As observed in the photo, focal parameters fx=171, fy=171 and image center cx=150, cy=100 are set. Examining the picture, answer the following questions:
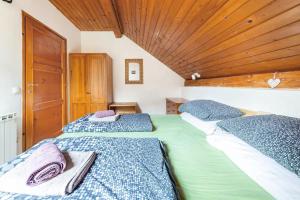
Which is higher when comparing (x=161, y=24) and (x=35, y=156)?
(x=161, y=24)

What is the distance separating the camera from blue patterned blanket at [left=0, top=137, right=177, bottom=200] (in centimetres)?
68

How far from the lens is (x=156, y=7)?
2.10 m

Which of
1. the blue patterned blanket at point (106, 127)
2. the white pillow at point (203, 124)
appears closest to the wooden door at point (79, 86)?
the blue patterned blanket at point (106, 127)

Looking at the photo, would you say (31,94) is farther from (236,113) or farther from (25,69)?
(236,113)

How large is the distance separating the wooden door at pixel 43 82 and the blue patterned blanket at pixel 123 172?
1.48 m

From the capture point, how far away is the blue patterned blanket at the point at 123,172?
682 millimetres

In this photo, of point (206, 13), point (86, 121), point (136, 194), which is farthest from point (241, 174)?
point (86, 121)

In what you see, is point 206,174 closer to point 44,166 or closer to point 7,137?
point 44,166

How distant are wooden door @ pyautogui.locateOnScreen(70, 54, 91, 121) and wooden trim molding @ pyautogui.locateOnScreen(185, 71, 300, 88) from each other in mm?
2442

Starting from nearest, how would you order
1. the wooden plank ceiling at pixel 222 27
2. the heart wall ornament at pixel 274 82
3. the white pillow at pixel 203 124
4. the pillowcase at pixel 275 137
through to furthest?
1. the pillowcase at pixel 275 137
2. the wooden plank ceiling at pixel 222 27
3. the heart wall ornament at pixel 274 82
4. the white pillow at pixel 203 124

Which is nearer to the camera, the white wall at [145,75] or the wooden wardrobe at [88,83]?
the wooden wardrobe at [88,83]

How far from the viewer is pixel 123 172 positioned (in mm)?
849

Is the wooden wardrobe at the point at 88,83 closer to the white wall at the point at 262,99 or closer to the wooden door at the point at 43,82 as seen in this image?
the wooden door at the point at 43,82

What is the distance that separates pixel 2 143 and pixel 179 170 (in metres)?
1.84
